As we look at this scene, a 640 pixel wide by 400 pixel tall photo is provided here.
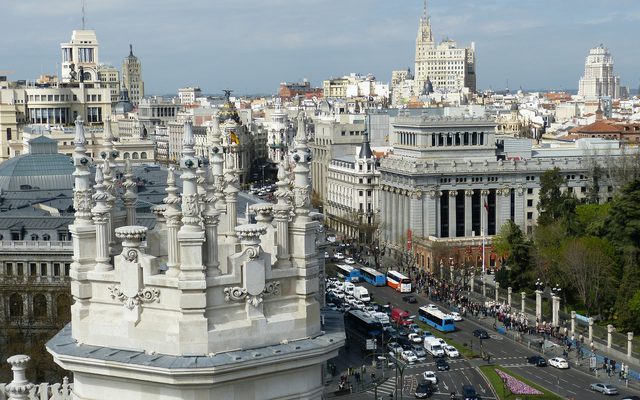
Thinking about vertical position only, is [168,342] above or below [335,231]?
above

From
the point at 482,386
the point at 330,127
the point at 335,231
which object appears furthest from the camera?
the point at 330,127

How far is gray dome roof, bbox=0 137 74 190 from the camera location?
87625mm

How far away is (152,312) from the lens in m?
13.3

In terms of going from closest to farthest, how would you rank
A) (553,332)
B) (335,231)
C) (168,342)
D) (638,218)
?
(168,342)
(553,332)
(638,218)
(335,231)

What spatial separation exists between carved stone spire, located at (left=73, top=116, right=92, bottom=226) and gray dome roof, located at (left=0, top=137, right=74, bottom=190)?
240 feet

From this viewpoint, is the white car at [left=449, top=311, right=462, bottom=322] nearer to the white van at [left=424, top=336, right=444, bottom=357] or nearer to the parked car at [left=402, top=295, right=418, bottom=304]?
the parked car at [left=402, top=295, right=418, bottom=304]

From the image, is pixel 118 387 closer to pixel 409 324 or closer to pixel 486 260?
pixel 409 324

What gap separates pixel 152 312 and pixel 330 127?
5720 inches

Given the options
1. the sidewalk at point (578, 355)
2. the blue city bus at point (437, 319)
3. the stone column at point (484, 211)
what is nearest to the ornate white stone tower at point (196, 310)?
the sidewalk at point (578, 355)

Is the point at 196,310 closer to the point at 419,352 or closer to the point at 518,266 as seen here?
the point at 419,352

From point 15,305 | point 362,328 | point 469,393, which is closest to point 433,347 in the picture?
point 362,328

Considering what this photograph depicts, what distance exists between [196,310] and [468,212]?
10662cm

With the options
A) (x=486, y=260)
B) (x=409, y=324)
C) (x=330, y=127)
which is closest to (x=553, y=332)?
(x=409, y=324)

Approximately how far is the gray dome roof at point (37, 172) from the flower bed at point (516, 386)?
41.4m
